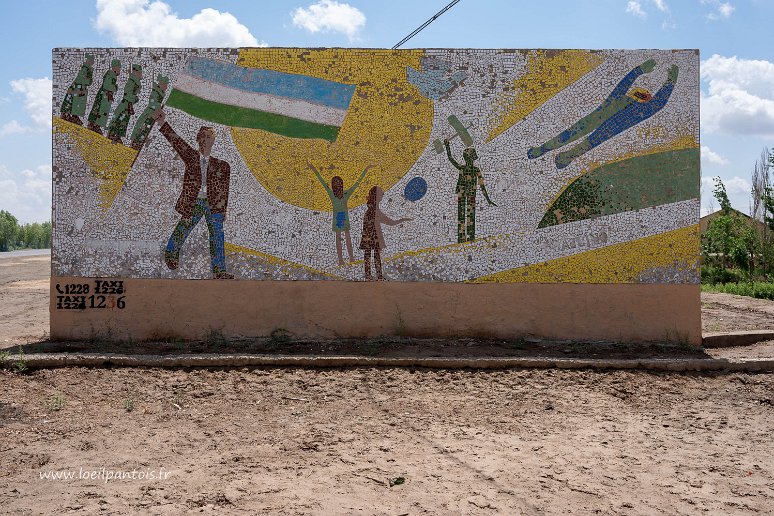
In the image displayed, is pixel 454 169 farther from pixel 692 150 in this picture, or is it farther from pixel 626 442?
pixel 626 442

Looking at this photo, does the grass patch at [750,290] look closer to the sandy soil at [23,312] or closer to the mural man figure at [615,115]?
the mural man figure at [615,115]

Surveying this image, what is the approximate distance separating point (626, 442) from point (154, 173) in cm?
614

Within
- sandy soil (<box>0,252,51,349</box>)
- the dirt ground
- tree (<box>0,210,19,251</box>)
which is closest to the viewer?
the dirt ground

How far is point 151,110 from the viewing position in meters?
7.94

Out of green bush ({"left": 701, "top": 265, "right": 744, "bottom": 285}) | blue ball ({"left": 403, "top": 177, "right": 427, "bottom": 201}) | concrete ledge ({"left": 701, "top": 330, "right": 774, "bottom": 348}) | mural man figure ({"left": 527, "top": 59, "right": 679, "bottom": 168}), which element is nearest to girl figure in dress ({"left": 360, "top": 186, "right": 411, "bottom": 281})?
blue ball ({"left": 403, "top": 177, "right": 427, "bottom": 201})

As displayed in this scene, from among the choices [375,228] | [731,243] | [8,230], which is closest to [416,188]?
[375,228]

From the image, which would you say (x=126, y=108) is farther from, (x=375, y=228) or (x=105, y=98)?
(x=375, y=228)

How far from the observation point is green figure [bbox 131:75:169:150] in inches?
313

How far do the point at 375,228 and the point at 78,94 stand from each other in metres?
4.07

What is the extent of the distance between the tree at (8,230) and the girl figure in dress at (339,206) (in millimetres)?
65695

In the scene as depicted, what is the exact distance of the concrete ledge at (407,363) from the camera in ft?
21.7

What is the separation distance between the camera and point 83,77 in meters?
7.95
